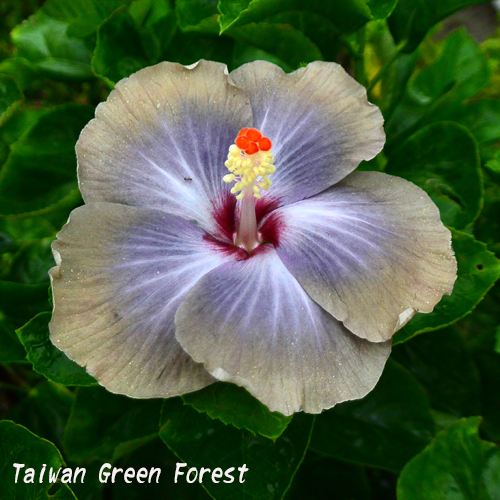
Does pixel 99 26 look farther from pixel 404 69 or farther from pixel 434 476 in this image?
pixel 434 476

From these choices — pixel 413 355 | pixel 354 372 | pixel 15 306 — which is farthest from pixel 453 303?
pixel 15 306

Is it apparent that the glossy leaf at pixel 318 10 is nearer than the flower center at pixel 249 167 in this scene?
No

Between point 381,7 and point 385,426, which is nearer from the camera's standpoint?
point 381,7

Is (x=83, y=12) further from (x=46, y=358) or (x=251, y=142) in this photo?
(x=46, y=358)

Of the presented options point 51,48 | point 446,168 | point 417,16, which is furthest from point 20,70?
point 446,168

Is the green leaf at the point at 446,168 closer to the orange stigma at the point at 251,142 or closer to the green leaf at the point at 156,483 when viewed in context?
the orange stigma at the point at 251,142

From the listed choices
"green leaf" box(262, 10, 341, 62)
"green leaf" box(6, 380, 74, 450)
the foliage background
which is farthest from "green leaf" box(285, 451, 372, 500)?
"green leaf" box(262, 10, 341, 62)

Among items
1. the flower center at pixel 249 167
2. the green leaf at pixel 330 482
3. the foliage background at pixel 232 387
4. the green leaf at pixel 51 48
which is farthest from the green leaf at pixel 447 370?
the green leaf at pixel 51 48
